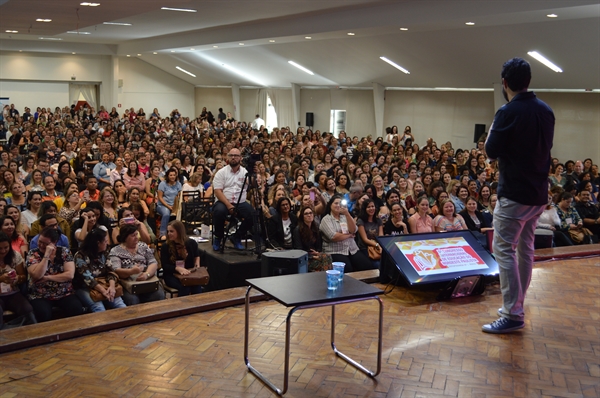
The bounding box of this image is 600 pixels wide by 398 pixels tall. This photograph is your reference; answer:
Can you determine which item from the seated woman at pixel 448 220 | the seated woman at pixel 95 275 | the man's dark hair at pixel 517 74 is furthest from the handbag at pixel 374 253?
the man's dark hair at pixel 517 74

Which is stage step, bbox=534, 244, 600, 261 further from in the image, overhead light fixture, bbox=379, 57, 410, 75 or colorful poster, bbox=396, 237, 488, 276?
overhead light fixture, bbox=379, 57, 410, 75

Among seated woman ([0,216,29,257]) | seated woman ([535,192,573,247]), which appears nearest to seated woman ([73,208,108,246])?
seated woman ([0,216,29,257])

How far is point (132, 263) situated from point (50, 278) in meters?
0.74

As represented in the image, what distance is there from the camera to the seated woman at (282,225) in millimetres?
6711

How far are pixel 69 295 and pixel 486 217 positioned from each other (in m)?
5.05

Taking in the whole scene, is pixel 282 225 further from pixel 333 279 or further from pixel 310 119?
pixel 310 119

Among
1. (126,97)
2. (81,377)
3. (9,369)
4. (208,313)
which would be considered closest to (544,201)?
(208,313)

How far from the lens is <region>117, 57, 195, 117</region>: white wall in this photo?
25.4 m

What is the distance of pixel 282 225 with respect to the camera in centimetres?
678

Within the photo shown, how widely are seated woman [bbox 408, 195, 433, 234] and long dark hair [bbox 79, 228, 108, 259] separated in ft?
11.0

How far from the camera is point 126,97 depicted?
25.6 meters

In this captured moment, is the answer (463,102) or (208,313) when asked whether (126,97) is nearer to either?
(463,102)

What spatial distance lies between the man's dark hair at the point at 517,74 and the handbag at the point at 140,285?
10.4 feet

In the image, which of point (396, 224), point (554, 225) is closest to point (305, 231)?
point (396, 224)
